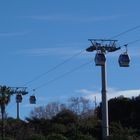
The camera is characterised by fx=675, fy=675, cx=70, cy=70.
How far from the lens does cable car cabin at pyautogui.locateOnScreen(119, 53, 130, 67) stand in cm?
4650

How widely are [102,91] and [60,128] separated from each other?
14349mm

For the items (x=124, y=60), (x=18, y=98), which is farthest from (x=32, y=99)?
(x=124, y=60)

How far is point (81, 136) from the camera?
6625 cm

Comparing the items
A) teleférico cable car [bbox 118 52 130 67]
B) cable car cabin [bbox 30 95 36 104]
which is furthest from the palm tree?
teleférico cable car [bbox 118 52 130 67]

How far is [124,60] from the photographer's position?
46.6 m

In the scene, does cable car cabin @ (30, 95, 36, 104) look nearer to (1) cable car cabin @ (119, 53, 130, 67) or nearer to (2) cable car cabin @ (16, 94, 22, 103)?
(2) cable car cabin @ (16, 94, 22, 103)

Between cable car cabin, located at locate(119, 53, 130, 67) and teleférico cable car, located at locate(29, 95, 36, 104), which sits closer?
cable car cabin, located at locate(119, 53, 130, 67)

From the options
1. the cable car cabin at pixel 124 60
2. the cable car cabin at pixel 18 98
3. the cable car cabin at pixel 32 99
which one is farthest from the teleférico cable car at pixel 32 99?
the cable car cabin at pixel 124 60

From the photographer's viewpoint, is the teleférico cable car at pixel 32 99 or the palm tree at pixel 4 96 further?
the palm tree at pixel 4 96

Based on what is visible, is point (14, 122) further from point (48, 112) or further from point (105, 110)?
point (48, 112)

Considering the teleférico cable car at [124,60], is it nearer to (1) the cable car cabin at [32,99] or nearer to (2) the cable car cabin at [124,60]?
(2) the cable car cabin at [124,60]

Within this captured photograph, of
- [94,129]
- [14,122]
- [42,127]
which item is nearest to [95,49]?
[94,129]

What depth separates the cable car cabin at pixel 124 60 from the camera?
1831 inches

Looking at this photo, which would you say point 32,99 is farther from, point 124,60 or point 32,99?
point 124,60
